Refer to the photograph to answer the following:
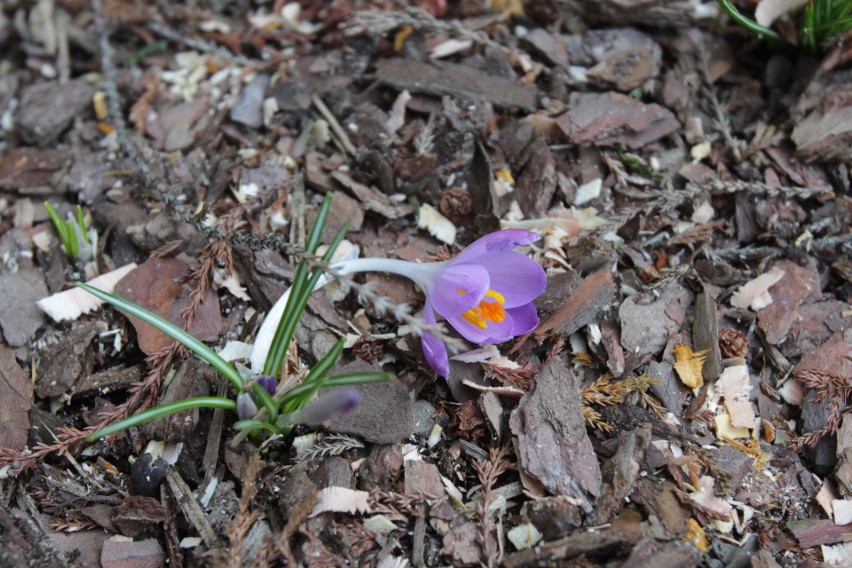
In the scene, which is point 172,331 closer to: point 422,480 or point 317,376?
point 317,376

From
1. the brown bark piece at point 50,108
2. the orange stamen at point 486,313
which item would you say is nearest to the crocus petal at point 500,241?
the orange stamen at point 486,313

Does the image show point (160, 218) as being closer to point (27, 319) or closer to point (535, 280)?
point (27, 319)

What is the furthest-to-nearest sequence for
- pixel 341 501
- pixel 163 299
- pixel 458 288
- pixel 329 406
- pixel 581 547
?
pixel 163 299
pixel 458 288
pixel 341 501
pixel 581 547
pixel 329 406

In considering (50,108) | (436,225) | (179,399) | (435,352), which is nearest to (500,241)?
(435,352)

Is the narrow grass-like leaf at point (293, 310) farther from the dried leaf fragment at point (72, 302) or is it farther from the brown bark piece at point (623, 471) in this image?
the brown bark piece at point (623, 471)

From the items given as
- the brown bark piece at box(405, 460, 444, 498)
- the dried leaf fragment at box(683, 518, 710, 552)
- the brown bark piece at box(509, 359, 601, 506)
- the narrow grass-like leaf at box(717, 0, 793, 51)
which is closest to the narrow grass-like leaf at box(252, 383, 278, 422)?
the brown bark piece at box(405, 460, 444, 498)

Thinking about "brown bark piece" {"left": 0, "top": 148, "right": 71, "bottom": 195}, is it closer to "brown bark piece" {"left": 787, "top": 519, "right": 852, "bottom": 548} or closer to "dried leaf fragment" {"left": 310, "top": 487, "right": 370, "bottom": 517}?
"dried leaf fragment" {"left": 310, "top": 487, "right": 370, "bottom": 517}
